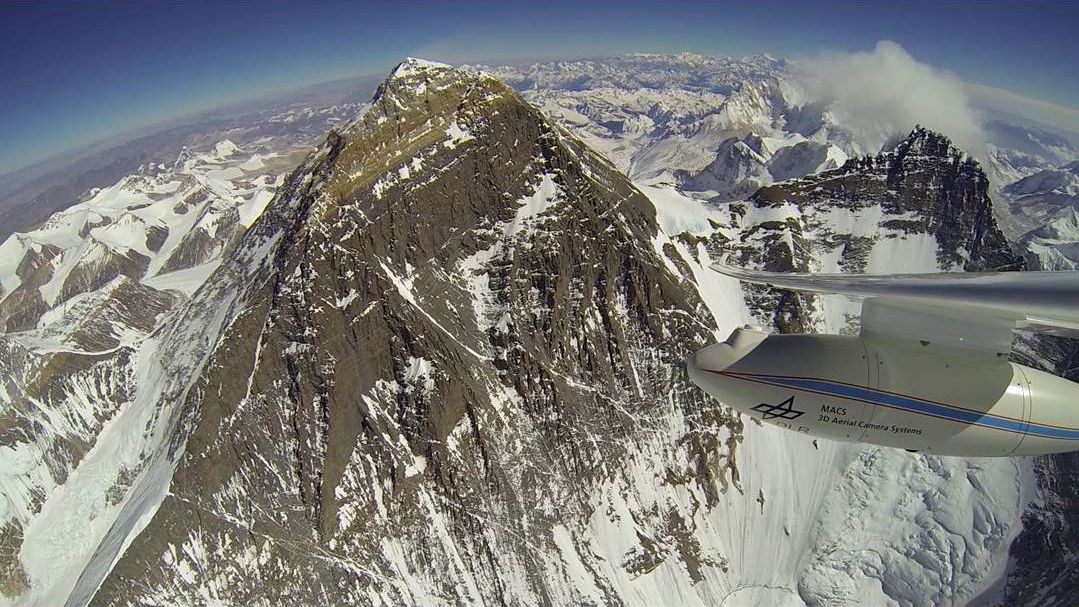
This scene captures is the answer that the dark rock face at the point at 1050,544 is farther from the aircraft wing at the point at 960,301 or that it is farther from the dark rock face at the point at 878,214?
the aircraft wing at the point at 960,301

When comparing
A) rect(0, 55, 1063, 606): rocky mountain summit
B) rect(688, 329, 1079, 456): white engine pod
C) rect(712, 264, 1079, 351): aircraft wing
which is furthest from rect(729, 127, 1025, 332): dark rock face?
rect(712, 264, 1079, 351): aircraft wing

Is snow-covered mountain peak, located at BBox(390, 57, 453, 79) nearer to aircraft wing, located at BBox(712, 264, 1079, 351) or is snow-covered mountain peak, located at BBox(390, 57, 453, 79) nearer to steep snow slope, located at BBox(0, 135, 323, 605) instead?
steep snow slope, located at BBox(0, 135, 323, 605)

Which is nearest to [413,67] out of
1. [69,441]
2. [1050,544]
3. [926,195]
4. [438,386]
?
[438,386]

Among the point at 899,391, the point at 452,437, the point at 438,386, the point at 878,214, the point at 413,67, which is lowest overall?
the point at 452,437

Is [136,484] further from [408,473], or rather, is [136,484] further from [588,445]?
[588,445]

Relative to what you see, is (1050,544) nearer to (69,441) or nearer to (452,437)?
(452,437)

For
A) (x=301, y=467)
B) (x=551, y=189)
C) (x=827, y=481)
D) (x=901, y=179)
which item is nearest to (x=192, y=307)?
(x=301, y=467)
